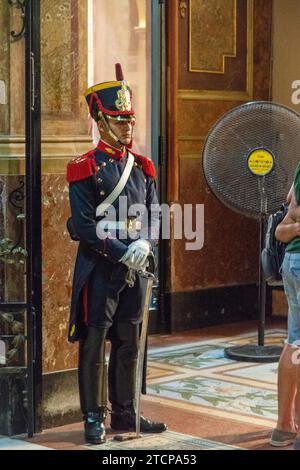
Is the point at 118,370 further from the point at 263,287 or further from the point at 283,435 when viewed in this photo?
the point at 263,287

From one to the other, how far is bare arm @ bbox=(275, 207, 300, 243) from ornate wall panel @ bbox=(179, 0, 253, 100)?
3.40 m

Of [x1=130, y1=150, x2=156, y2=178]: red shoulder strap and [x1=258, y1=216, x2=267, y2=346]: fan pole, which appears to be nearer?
[x1=130, y1=150, x2=156, y2=178]: red shoulder strap

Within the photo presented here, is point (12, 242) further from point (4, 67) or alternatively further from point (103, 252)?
point (4, 67)

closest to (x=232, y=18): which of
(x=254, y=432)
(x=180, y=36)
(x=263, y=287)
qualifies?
(x=180, y=36)

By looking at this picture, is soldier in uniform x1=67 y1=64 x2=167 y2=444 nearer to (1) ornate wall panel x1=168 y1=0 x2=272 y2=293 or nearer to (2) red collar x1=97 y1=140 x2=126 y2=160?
(2) red collar x1=97 y1=140 x2=126 y2=160

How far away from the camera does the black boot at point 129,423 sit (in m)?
5.36

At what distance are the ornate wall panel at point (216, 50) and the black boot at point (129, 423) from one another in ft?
11.2


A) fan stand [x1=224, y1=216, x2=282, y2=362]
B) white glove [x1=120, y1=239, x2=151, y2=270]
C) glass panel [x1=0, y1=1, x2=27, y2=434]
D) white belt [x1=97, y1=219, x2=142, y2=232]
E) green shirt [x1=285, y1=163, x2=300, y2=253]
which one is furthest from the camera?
fan stand [x1=224, y1=216, x2=282, y2=362]

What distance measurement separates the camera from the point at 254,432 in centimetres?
546

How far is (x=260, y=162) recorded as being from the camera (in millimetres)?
7145

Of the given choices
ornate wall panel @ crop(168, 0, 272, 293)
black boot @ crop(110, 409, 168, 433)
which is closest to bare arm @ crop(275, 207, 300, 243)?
black boot @ crop(110, 409, 168, 433)

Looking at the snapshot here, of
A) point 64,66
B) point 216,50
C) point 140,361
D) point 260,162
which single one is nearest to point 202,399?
point 140,361

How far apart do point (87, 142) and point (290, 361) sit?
58.8 inches

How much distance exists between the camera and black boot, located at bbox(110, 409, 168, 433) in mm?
5361
